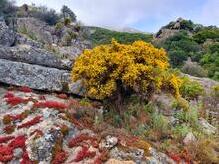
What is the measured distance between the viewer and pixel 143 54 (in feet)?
74.8

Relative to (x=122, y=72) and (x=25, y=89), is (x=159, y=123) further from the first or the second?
(x=25, y=89)

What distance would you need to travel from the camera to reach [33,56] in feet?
87.5

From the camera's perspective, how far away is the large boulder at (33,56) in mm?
26297

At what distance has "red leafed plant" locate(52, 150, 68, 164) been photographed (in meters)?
17.8

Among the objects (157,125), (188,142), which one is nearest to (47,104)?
(157,125)

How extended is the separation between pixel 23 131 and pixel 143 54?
7.04 meters

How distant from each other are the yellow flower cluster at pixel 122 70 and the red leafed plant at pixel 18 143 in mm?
4284

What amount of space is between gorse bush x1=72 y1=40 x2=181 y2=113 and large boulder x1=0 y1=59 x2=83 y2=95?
80.8 inches

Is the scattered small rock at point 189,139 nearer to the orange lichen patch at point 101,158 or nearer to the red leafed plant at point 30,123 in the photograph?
the orange lichen patch at point 101,158

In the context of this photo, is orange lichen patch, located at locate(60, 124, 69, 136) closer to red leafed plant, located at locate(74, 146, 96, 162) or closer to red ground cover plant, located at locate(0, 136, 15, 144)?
red leafed plant, located at locate(74, 146, 96, 162)

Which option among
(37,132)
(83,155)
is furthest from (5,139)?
(83,155)

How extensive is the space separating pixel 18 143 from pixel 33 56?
8.96m

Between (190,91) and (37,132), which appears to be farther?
(190,91)

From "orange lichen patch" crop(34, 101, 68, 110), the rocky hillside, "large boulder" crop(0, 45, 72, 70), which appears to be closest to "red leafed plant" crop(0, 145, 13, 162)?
the rocky hillside
